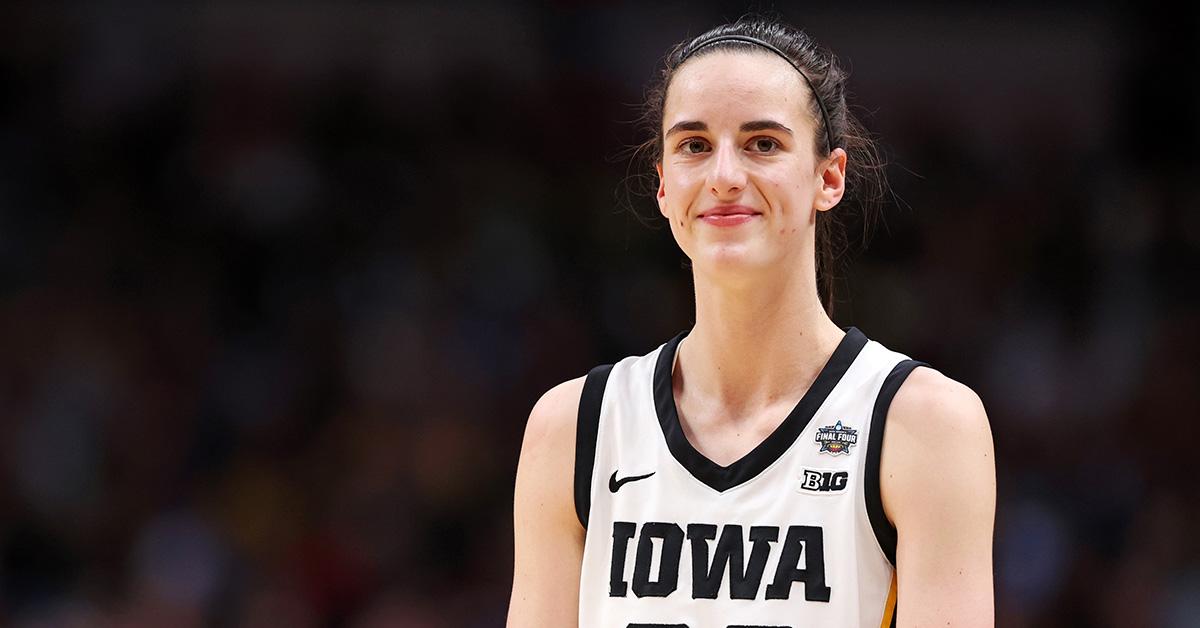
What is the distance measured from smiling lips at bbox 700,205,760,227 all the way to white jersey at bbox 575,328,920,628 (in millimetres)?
387

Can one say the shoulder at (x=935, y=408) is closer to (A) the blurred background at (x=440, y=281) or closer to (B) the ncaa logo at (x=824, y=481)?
(B) the ncaa logo at (x=824, y=481)

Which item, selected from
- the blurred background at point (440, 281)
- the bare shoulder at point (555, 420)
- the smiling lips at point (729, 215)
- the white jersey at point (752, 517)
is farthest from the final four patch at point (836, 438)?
the blurred background at point (440, 281)

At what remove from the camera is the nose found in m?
3.32

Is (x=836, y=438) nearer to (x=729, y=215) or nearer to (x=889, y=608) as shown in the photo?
(x=889, y=608)

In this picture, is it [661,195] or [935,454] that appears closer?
[935,454]

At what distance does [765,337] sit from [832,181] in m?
0.39

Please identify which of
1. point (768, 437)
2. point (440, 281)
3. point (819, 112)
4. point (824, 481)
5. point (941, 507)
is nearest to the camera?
point (941, 507)

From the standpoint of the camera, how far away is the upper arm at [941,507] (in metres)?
3.13

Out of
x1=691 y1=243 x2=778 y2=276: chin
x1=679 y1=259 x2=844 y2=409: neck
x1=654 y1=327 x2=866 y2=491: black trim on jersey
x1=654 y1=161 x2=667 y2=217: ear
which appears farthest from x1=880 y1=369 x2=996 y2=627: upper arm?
x1=654 y1=161 x2=667 y2=217: ear

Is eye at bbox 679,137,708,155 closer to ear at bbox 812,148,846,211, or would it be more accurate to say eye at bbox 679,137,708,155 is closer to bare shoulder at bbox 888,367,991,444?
ear at bbox 812,148,846,211

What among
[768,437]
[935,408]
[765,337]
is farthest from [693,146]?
[935,408]

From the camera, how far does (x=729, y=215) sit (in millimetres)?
3352

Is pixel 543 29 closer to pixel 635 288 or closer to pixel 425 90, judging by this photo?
pixel 425 90

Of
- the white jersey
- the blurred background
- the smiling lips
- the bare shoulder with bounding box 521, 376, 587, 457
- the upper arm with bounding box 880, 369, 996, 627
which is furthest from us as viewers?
the blurred background
